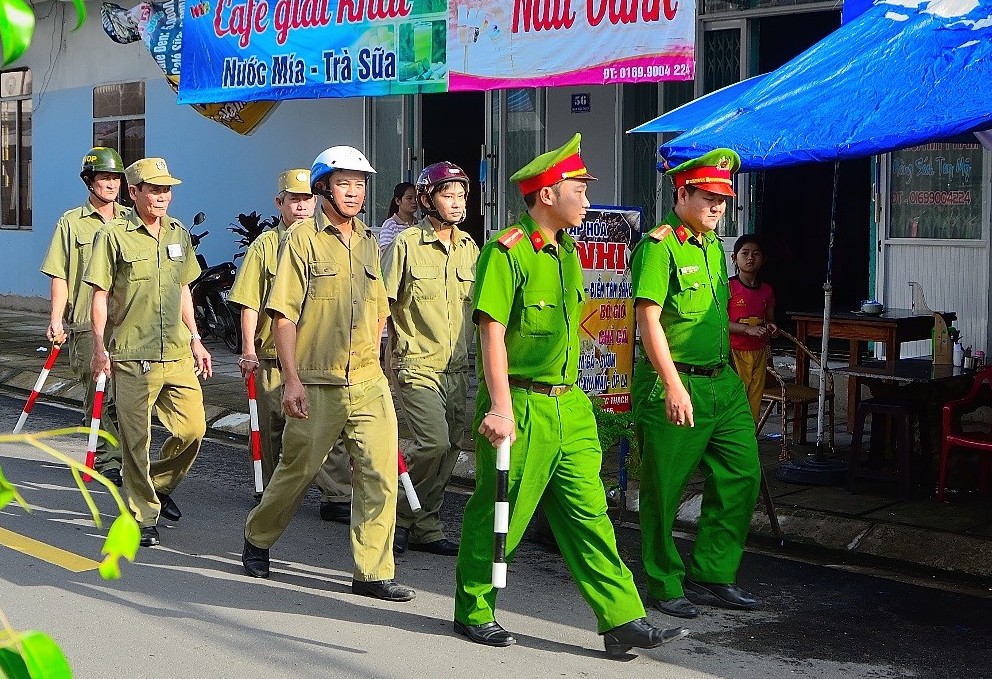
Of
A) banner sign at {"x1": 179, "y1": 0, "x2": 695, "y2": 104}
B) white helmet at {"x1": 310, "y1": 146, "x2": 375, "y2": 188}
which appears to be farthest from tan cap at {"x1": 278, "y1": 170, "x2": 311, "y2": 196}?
banner sign at {"x1": 179, "y1": 0, "x2": 695, "y2": 104}

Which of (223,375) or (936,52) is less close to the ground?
(936,52)

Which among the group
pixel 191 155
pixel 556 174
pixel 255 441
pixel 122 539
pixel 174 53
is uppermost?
pixel 174 53

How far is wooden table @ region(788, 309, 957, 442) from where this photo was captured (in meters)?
9.03

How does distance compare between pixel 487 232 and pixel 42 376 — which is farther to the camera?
pixel 487 232

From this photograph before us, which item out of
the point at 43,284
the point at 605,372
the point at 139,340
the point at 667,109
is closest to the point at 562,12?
the point at 667,109

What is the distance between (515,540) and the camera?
208 inches

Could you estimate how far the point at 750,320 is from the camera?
8594mm

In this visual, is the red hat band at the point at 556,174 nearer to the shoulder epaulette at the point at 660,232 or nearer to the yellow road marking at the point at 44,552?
the shoulder epaulette at the point at 660,232

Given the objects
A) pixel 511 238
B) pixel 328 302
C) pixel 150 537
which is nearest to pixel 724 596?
pixel 511 238

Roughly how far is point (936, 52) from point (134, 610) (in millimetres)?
4583

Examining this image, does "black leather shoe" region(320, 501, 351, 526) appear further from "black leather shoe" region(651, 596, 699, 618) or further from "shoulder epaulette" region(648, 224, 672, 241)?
"shoulder epaulette" region(648, 224, 672, 241)

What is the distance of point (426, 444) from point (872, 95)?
2801 millimetres

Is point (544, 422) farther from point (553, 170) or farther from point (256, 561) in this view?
point (256, 561)

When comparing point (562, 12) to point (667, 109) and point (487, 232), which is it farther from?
point (487, 232)
